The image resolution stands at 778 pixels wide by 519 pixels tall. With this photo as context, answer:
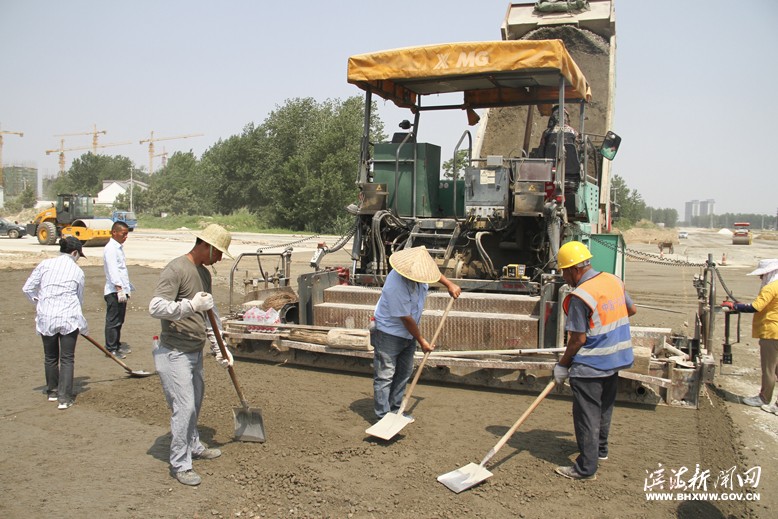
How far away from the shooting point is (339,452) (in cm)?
453

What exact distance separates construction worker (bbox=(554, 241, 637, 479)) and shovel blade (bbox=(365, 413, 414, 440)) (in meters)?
1.18

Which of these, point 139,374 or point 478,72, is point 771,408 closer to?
point 478,72

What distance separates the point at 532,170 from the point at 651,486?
3608mm

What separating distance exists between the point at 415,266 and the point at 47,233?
1067 inches

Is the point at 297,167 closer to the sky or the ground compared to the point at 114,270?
closer to the sky

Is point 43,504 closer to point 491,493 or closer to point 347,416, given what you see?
point 347,416

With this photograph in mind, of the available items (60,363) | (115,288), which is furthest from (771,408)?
(115,288)

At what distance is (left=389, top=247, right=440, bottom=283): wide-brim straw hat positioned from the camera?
4.91 metres

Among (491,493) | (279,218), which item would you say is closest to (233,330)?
(491,493)

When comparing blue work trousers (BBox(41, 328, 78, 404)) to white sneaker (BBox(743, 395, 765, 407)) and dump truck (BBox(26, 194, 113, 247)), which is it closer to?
white sneaker (BBox(743, 395, 765, 407))

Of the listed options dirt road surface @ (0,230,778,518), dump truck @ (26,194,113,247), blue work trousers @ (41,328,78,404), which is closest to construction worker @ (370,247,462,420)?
dirt road surface @ (0,230,778,518)

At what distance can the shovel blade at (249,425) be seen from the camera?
184 inches

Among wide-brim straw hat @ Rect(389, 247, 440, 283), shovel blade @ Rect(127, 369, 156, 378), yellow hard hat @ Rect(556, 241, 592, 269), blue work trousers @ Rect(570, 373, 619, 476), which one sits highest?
yellow hard hat @ Rect(556, 241, 592, 269)

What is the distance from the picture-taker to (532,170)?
266 inches
